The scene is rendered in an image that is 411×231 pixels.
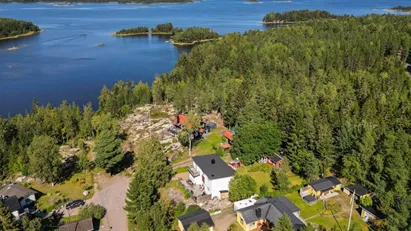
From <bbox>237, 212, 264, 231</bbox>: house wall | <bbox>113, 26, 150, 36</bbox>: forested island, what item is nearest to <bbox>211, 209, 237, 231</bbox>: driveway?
<bbox>237, 212, 264, 231</bbox>: house wall

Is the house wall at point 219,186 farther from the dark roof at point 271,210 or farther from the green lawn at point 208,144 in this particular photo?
the green lawn at point 208,144

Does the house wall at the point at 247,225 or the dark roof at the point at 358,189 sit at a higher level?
the dark roof at the point at 358,189

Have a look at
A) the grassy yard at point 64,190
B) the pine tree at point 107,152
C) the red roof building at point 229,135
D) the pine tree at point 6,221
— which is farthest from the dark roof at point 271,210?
the pine tree at point 6,221

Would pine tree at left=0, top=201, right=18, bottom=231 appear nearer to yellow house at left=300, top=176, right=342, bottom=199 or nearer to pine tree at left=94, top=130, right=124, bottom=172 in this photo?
pine tree at left=94, top=130, right=124, bottom=172

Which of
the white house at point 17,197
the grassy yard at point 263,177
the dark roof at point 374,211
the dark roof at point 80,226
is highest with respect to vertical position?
the dark roof at point 374,211

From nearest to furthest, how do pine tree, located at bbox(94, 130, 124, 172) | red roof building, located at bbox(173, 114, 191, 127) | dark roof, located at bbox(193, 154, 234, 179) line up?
dark roof, located at bbox(193, 154, 234, 179), pine tree, located at bbox(94, 130, 124, 172), red roof building, located at bbox(173, 114, 191, 127)

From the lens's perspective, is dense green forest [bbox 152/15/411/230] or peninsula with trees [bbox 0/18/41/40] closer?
dense green forest [bbox 152/15/411/230]
